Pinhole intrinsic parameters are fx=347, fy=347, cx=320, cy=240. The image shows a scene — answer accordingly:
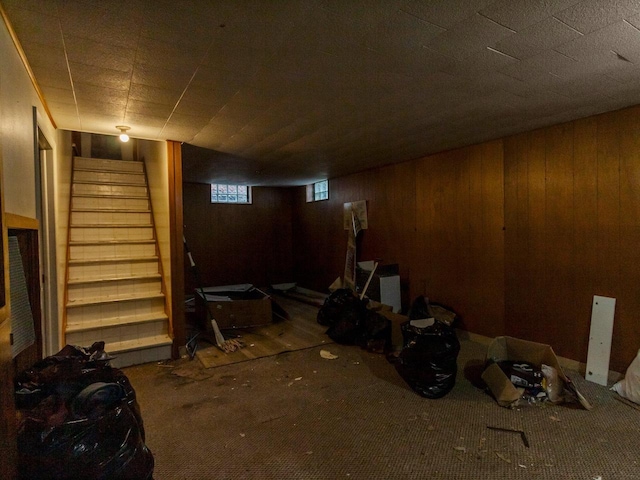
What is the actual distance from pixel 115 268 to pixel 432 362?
327cm

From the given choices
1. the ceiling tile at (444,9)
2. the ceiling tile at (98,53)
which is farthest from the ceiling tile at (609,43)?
the ceiling tile at (98,53)

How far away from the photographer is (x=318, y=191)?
6.62 metres

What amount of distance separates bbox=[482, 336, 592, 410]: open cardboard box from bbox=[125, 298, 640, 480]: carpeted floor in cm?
9

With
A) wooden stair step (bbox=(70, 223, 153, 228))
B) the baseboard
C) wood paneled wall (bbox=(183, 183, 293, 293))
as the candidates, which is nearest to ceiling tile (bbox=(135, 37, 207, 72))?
wooden stair step (bbox=(70, 223, 153, 228))

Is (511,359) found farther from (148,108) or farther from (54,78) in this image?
(54,78)

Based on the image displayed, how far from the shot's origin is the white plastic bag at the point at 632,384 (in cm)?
245

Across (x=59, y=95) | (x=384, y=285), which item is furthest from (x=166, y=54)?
(x=384, y=285)

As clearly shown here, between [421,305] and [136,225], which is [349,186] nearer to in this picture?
[421,305]

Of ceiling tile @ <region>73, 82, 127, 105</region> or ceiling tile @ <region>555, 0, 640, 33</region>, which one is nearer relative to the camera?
ceiling tile @ <region>555, 0, 640, 33</region>

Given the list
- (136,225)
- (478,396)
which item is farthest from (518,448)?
(136,225)

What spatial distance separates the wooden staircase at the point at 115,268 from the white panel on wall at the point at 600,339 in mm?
3748

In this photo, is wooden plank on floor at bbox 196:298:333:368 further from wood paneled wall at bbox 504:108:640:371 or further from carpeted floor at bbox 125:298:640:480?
wood paneled wall at bbox 504:108:640:371

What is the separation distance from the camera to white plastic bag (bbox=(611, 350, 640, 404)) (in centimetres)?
245

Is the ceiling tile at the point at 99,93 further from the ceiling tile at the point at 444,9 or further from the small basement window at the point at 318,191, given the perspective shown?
the small basement window at the point at 318,191
